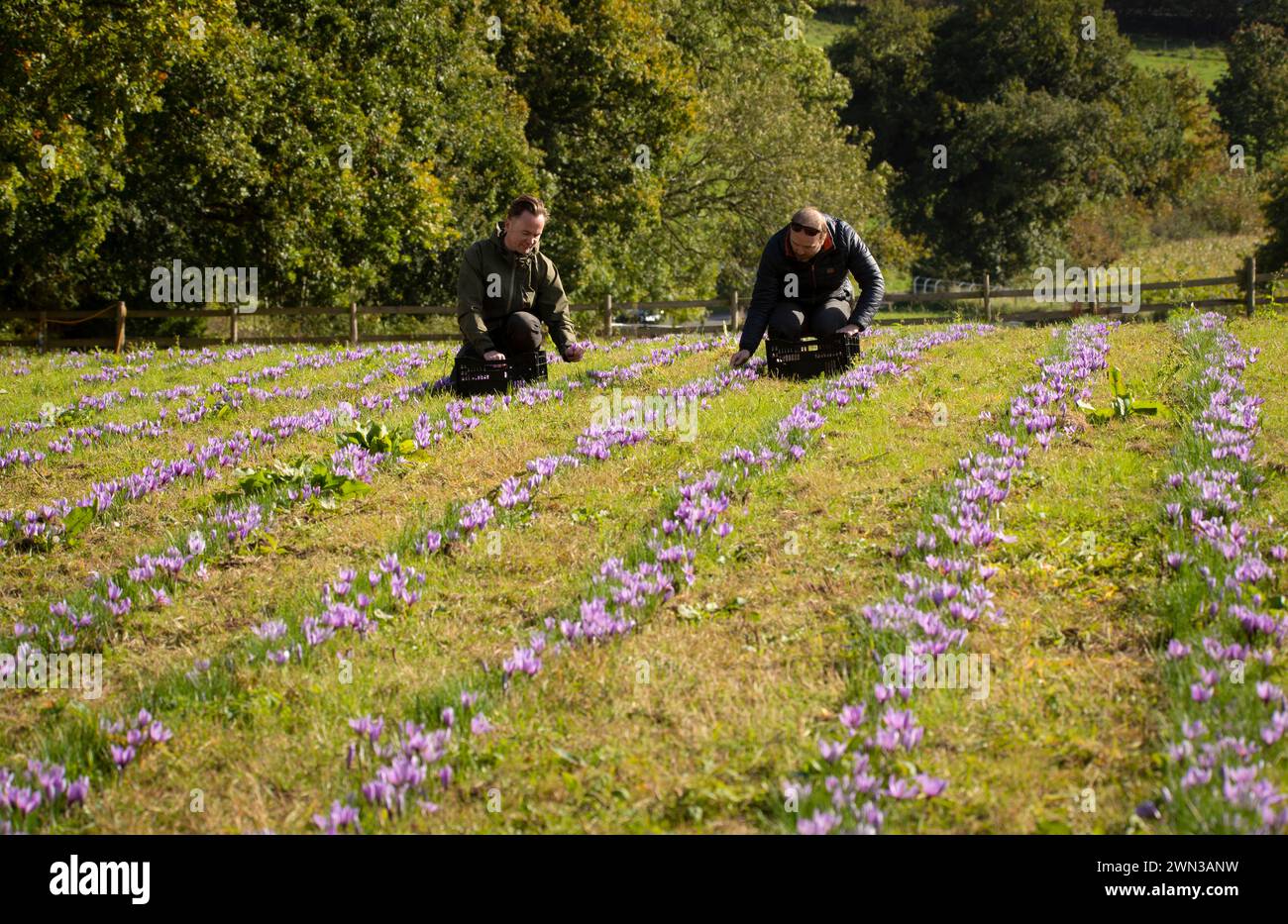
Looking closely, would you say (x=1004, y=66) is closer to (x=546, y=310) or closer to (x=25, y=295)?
(x=25, y=295)

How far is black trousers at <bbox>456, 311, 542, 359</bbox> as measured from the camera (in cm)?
1138

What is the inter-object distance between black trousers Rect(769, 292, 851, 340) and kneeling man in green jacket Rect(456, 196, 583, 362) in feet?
8.01

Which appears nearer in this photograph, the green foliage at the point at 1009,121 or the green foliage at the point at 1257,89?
the green foliage at the point at 1009,121

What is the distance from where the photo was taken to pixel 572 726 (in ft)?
12.8
